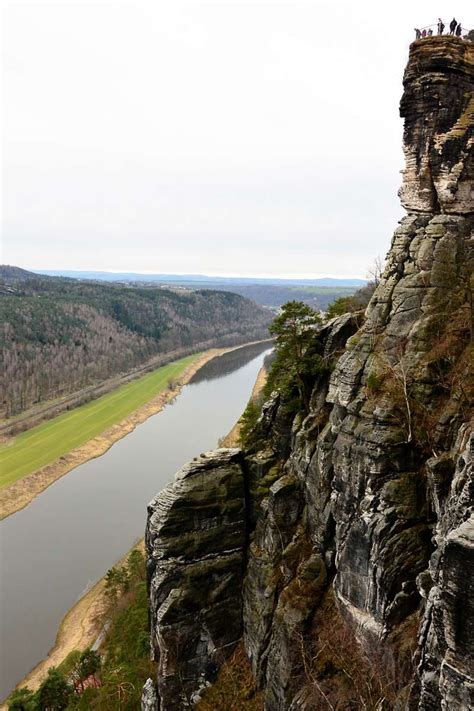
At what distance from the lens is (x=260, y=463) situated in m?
18.8

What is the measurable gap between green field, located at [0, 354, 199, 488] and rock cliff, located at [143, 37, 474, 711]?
3964 cm

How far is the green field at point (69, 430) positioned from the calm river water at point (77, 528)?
4.66 m

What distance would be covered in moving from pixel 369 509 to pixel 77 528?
115ft

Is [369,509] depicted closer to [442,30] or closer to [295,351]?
[295,351]

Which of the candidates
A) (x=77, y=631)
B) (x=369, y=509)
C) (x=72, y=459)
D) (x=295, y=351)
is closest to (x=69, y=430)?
(x=72, y=459)

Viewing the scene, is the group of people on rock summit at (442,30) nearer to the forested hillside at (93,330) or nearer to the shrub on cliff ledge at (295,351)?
the shrub on cliff ledge at (295,351)

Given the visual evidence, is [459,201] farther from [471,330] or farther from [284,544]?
[284,544]

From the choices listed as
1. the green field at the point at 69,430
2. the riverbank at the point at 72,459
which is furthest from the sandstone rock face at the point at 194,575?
the green field at the point at 69,430

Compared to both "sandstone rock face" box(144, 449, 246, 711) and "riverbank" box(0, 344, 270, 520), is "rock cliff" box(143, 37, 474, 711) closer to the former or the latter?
"sandstone rock face" box(144, 449, 246, 711)

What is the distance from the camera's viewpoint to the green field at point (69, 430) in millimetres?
56441

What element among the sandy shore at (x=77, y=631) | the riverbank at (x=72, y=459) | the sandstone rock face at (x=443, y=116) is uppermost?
the sandstone rock face at (x=443, y=116)

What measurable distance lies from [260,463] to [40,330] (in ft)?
335

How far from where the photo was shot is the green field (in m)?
56.4

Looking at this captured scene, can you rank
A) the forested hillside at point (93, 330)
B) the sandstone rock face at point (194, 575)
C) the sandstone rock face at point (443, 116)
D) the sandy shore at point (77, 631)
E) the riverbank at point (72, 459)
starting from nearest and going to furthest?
1. the sandstone rock face at point (443, 116)
2. the sandstone rock face at point (194, 575)
3. the sandy shore at point (77, 631)
4. the riverbank at point (72, 459)
5. the forested hillside at point (93, 330)
